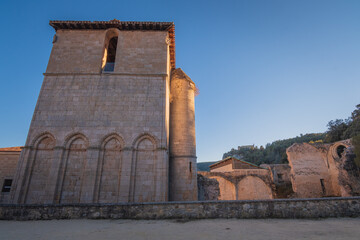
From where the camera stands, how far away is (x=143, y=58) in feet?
40.6

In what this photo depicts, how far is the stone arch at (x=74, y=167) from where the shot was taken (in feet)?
30.6

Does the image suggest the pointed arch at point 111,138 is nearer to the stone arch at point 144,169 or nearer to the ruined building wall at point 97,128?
the ruined building wall at point 97,128

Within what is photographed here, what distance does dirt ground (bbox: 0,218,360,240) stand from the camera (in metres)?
4.33

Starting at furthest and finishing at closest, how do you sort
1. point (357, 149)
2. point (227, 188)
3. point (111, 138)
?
point (227, 188), point (357, 149), point (111, 138)

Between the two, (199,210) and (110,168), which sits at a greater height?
(110,168)

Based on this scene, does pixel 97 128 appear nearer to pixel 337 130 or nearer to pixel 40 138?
pixel 40 138

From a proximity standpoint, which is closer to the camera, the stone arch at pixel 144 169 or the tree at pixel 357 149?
the stone arch at pixel 144 169

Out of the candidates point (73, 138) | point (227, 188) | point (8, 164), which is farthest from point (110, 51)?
point (227, 188)

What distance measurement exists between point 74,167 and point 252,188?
61.8 feet

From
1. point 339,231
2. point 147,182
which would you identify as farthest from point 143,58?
point 339,231

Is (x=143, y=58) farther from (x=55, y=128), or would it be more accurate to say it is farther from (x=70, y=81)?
(x=55, y=128)

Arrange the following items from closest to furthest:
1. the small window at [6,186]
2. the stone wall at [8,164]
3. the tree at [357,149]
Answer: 1. the small window at [6,186]
2. the stone wall at [8,164]
3. the tree at [357,149]

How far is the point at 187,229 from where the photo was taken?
4980 mm

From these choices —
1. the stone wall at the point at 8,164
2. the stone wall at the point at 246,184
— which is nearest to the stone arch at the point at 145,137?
the stone wall at the point at 8,164
